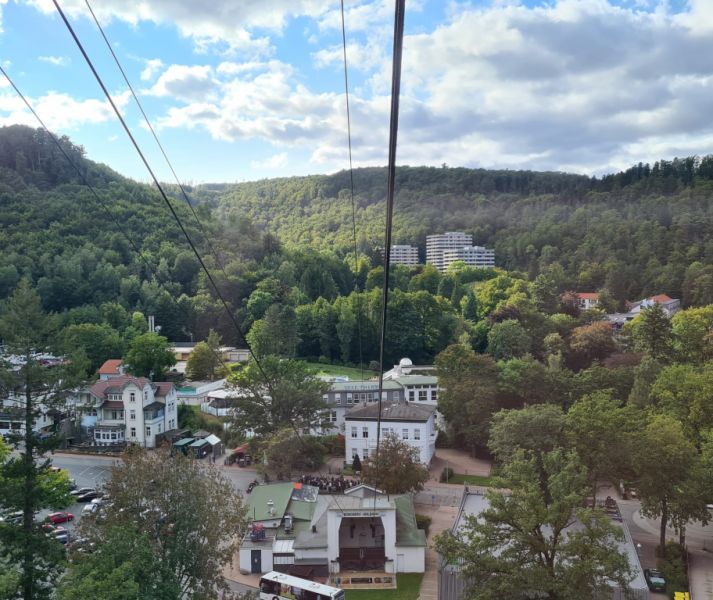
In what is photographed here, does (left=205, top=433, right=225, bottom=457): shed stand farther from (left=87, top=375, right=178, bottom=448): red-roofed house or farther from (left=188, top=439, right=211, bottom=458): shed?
(left=87, top=375, right=178, bottom=448): red-roofed house

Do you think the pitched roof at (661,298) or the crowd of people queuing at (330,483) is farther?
the pitched roof at (661,298)

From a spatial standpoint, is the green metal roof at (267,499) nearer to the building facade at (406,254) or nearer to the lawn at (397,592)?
the lawn at (397,592)

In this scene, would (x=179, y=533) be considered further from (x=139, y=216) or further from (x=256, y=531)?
(x=139, y=216)

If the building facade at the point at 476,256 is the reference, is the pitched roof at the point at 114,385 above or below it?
below

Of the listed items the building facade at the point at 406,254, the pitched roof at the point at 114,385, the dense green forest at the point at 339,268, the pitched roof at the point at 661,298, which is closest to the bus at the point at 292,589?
the pitched roof at the point at 114,385

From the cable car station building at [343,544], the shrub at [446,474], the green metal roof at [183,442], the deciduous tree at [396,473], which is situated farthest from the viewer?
the green metal roof at [183,442]

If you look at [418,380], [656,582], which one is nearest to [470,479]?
[418,380]

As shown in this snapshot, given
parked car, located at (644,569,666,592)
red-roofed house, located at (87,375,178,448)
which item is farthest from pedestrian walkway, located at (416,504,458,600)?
red-roofed house, located at (87,375,178,448)

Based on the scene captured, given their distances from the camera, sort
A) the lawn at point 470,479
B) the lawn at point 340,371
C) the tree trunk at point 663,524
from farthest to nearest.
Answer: the lawn at point 340,371 < the lawn at point 470,479 < the tree trunk at point 663,524
